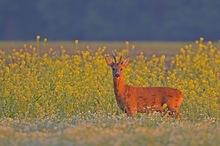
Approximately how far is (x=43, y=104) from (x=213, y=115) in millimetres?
3203

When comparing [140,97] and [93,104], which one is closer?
[140,97]

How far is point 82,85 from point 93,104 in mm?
633

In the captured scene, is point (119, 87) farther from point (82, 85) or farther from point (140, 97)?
point (82, 85)

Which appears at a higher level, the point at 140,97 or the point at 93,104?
the point at 140,97

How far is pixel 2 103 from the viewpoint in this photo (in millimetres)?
18875
